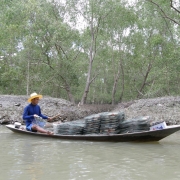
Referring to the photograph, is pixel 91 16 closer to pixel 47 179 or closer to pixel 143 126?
pixel 143 126

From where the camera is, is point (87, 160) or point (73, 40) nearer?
point (87, 160)

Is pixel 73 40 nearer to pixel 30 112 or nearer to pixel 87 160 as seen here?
pixel 30 112

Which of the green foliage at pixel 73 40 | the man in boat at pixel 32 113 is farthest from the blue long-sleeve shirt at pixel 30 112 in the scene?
the green foliage at pixel 73 40

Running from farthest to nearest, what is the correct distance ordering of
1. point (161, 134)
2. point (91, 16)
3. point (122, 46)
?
point (122, 46)
point (91, 16)
point (161, 134)

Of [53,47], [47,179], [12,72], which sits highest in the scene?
[53,47]

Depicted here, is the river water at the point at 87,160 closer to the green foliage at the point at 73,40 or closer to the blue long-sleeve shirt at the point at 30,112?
the blue long-sleeve shirt at the point at 30,112

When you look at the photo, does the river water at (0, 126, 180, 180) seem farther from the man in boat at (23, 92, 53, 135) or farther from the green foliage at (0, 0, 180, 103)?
the green foliage at (0, 0, 180, 103)

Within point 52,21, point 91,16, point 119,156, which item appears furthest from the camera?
point 91,16

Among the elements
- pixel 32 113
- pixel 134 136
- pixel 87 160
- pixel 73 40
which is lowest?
pixel 87 160

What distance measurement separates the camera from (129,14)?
79.1 ft

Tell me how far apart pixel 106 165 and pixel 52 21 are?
16.9 metres

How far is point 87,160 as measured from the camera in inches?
233

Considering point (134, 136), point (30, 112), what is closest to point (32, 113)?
point (30, 112)

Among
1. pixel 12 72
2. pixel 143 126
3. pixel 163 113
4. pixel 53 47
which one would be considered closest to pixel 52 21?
pixel 53 47
